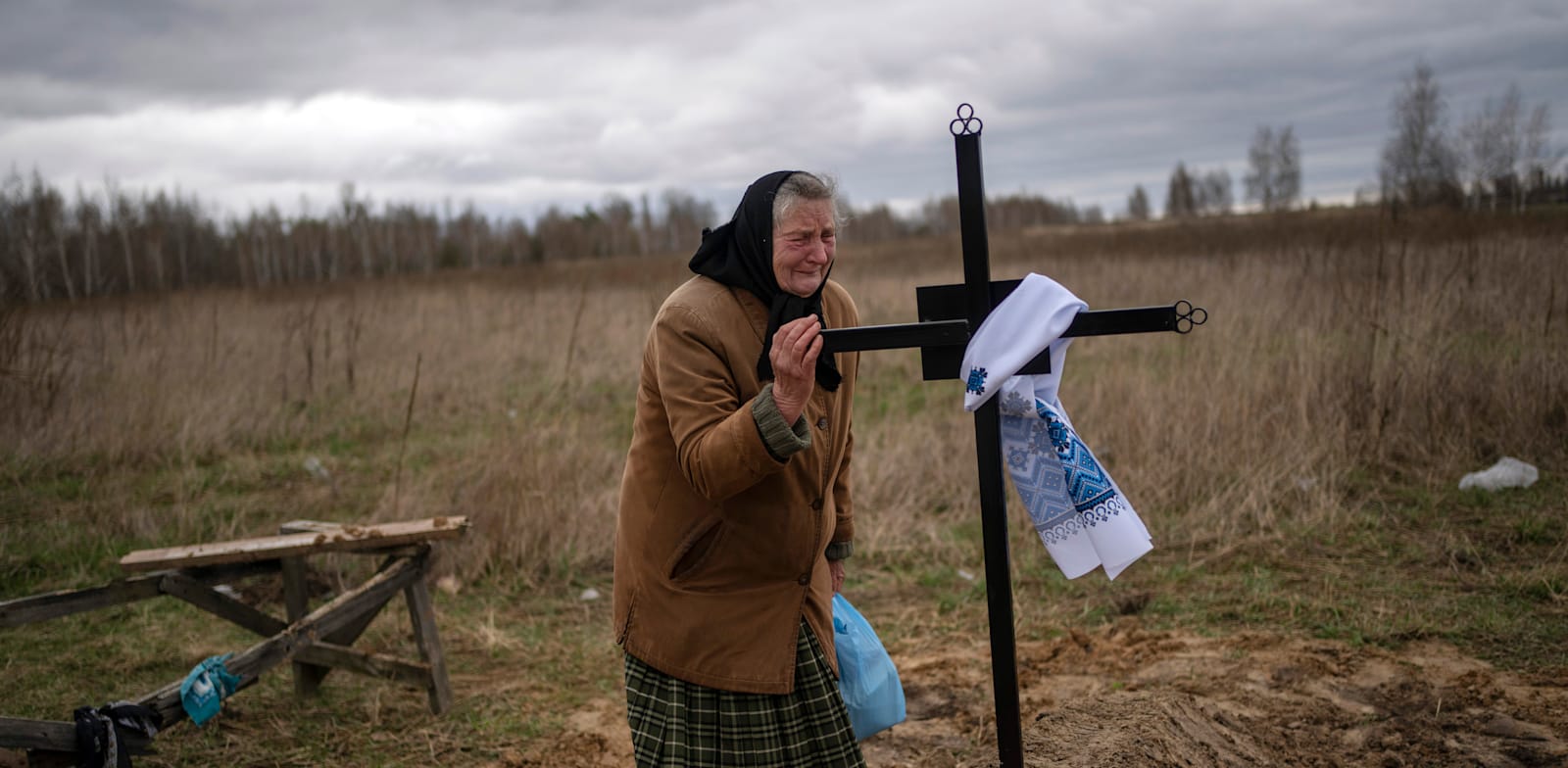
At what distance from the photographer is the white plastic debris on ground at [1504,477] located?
19.1 ft

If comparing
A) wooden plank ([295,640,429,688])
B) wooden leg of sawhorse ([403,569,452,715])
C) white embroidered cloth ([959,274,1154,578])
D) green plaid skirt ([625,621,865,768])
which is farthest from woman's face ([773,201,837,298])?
wooden plank ([295,640,429,688])

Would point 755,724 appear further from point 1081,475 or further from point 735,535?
point 1081,475

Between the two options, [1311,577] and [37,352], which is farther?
[37,352]

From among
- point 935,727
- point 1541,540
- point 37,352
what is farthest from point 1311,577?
point 37,352

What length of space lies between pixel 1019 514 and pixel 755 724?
13.2 feet

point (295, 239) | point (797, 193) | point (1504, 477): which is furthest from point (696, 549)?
point (295, 239)

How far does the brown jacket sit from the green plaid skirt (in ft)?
0.19

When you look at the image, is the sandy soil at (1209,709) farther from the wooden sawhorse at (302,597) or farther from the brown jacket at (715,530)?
the brown jacket at (715,530)

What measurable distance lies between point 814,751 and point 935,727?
5.24 feet

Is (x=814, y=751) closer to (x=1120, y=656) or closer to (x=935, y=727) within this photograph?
(x=935, y=727)

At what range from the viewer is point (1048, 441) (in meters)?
2.57

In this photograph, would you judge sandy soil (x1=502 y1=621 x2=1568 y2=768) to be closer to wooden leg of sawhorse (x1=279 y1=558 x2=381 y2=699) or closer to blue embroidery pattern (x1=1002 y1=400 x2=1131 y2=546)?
blue embroidery pattern (x1=1002 y1=400 x2=1131 y2=546)

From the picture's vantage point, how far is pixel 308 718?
13.9 feet

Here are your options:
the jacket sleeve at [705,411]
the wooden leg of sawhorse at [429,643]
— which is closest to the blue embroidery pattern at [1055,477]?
the jacket sleeve at [705,411]
